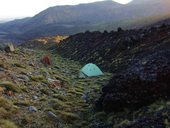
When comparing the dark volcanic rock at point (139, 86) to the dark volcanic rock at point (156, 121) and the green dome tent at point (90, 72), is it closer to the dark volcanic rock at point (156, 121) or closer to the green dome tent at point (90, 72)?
the dark volcanic rock at point (156, 121)

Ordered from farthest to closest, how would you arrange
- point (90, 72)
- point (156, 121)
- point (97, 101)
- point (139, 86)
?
point (90, 72), point (97, 101), point (139, 86), point (156, 121)

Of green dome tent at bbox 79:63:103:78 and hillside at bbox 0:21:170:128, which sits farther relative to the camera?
green dome tent at bbox 79:63:103:78

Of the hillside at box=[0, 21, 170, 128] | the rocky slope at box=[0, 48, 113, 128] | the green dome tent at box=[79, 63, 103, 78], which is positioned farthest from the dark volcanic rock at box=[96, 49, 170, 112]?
the green dome tent at box=[79, 63, 103, 78]

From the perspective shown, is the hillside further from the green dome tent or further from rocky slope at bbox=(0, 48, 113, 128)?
the green dome tent

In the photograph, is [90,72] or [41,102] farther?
[90,72]

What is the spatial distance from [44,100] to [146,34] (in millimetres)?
26471

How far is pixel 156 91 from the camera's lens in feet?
57.7

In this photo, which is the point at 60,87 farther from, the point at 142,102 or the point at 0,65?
the point at 142,102

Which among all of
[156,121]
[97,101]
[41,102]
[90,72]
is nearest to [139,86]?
[97,101]

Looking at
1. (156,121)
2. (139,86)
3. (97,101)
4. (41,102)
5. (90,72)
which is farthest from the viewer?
(90,72)

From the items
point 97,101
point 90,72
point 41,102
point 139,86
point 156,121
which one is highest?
point 139,86

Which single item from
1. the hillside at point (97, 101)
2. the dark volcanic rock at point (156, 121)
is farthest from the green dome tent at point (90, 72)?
the dark volcanic rock at point (156, 121)

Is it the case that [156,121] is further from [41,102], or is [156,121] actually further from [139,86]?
[41,102]

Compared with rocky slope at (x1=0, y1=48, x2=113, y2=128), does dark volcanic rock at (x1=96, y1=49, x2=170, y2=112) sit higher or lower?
higher
